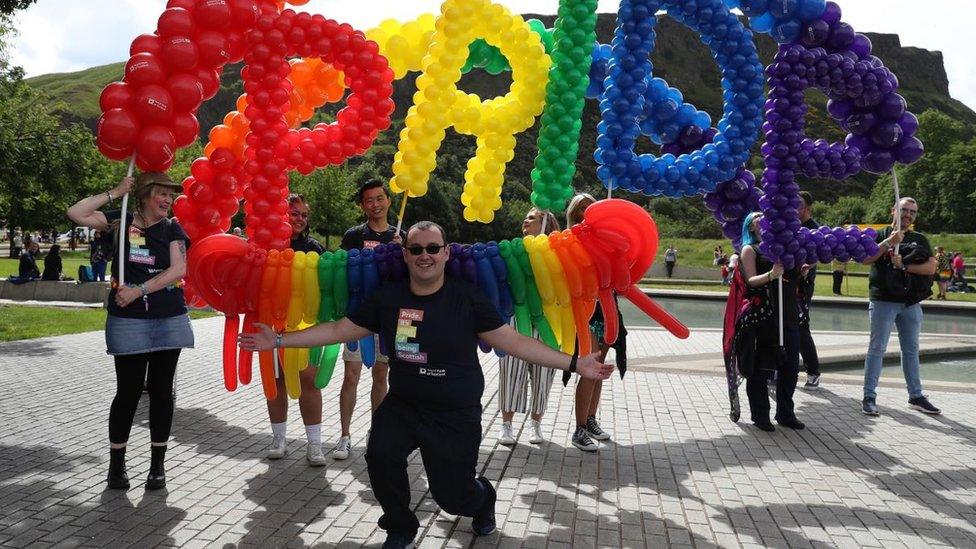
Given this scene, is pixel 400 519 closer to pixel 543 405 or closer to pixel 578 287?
pixel 578 287

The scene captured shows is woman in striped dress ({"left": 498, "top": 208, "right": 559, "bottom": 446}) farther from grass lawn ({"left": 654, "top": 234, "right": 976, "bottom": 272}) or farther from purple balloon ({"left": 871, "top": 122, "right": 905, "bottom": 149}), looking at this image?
grass lawn ({"left": 654, "top": 234, "right": 976, "bottom": 272})

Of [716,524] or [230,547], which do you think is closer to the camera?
[230,547]

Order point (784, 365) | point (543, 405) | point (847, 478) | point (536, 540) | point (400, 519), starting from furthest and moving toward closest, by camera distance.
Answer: point (784, 365) < point (543, 405) < point (847, 478) < point (536, 540) < point (400, 519)

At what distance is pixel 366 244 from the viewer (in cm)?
465

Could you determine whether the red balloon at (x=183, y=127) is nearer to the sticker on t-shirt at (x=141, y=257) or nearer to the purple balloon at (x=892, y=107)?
the sticker on t-shirt at (x=141, y=257)

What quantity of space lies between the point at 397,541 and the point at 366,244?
2121mm

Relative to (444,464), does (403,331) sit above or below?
above

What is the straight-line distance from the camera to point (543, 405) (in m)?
5.10

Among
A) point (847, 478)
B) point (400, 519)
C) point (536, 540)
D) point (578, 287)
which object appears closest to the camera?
point (400, 519)

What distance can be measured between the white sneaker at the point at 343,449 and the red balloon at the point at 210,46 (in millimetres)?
2499

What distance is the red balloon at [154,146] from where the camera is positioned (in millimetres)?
3588

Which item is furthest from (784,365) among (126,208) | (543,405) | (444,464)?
(126,208)

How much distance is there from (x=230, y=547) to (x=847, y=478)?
3.67 metres

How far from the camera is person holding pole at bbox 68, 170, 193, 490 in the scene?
148 inches
